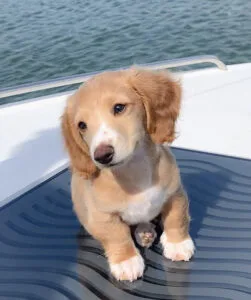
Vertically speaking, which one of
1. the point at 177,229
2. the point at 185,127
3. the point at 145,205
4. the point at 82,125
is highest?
the point at 82,125

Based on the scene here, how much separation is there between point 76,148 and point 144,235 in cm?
36

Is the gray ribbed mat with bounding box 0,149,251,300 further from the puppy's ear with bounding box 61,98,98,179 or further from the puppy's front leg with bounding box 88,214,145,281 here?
the puppy's ear with bounding box 61,98,98,179

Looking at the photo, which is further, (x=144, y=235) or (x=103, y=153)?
(x=144, y=235)

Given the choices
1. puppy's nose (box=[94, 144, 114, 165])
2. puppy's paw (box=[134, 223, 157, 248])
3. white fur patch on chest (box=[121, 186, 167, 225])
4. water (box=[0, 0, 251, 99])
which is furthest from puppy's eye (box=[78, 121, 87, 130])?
water (box=[0, 0, 251, 99])

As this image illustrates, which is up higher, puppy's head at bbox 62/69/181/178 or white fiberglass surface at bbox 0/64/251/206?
puppy's head at bbox 62/69/181/178

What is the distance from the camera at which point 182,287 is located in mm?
1567

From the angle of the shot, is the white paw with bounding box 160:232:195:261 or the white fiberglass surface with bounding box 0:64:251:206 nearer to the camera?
the white paw with bounding box 160:232:195:261

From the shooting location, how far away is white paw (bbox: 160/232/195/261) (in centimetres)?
165

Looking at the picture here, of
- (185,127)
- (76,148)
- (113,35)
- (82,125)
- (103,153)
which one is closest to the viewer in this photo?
(103,153)

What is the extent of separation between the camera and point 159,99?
1.47 m

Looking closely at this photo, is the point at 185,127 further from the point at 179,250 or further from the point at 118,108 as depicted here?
the point at 118,108

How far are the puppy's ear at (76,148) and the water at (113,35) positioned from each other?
486 cm

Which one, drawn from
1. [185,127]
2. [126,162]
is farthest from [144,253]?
[185,127]

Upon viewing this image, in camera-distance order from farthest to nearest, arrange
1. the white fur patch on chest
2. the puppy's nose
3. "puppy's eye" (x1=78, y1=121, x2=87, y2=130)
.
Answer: the white fur patch on chest < "puppy's eye" (x1=78, y1=121, x2=87, y2=130) < the puppy's nose
